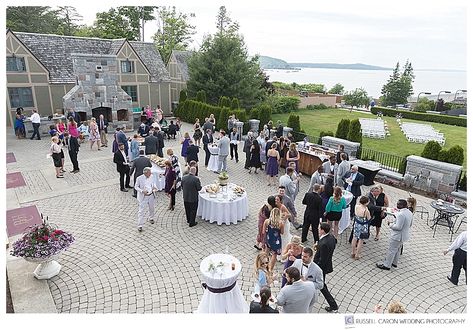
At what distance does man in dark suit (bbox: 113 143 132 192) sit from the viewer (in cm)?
1110

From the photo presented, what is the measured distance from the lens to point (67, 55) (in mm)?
23906

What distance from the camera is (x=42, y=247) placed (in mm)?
6527

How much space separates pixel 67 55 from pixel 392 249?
2500 cm

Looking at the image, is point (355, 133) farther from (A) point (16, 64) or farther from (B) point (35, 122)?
(A) point (16, 64)

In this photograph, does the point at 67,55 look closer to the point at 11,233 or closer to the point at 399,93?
the point at 11,233

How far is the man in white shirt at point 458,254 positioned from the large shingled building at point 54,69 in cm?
2351

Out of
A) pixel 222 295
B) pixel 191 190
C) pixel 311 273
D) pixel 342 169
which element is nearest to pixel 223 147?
pixel 191 190

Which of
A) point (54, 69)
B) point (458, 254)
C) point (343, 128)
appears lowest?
point (458, 254)

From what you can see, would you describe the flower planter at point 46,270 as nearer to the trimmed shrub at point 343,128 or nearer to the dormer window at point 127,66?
the trimmed shrub at point 343,128

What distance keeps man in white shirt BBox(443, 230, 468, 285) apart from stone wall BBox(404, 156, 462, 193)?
5483mm

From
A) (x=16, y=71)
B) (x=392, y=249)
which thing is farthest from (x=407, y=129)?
(x=16, y=71)

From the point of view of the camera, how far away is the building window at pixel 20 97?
70.4 ft

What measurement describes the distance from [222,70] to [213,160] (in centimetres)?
1547

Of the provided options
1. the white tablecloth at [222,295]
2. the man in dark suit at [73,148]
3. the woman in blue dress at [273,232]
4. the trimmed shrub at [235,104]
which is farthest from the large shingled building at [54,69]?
the white tablecloth at [222,295]
